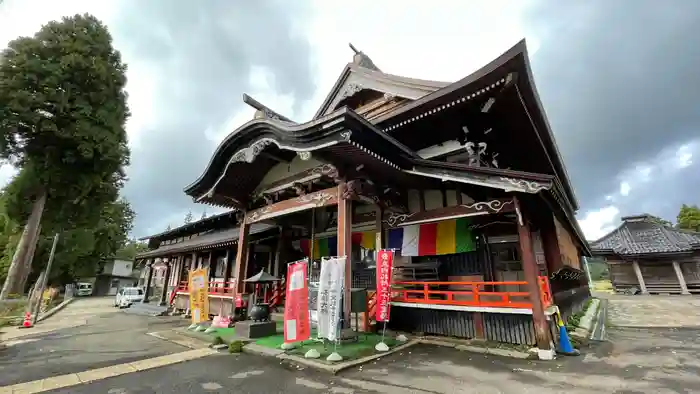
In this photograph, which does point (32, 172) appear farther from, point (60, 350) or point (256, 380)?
point (256, 380)

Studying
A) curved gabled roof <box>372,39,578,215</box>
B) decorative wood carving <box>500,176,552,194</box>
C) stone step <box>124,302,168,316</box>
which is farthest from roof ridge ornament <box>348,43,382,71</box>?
stone step <box>124,302,168,316</box>

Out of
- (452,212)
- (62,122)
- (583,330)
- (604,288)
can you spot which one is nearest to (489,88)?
(452,212)

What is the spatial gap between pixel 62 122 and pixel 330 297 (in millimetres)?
24379

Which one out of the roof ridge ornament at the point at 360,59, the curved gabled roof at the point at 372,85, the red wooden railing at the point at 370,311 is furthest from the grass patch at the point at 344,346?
the roof ridge ornament at the point at 360,59

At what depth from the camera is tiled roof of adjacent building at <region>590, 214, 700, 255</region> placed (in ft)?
75.3

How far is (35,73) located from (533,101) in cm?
2773

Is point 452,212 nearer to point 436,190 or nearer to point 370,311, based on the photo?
point 436,190

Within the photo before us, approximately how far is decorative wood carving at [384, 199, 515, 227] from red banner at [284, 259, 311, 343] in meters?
3.25

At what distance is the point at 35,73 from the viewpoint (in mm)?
19281

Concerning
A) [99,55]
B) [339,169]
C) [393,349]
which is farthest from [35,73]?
[393,349]

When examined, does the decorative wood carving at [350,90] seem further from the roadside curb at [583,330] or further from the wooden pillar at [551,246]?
the roadside curb at [583,330]

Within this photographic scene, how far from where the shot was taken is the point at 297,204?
30.8ft

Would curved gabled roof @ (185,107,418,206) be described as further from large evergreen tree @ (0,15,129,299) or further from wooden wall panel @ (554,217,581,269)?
large evergreen tree @ (0,15,129,299)

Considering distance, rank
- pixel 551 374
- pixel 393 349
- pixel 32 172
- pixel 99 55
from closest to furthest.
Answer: pixel 551 374
pixel 393 349
pixel 32 172
pixel 99 55
